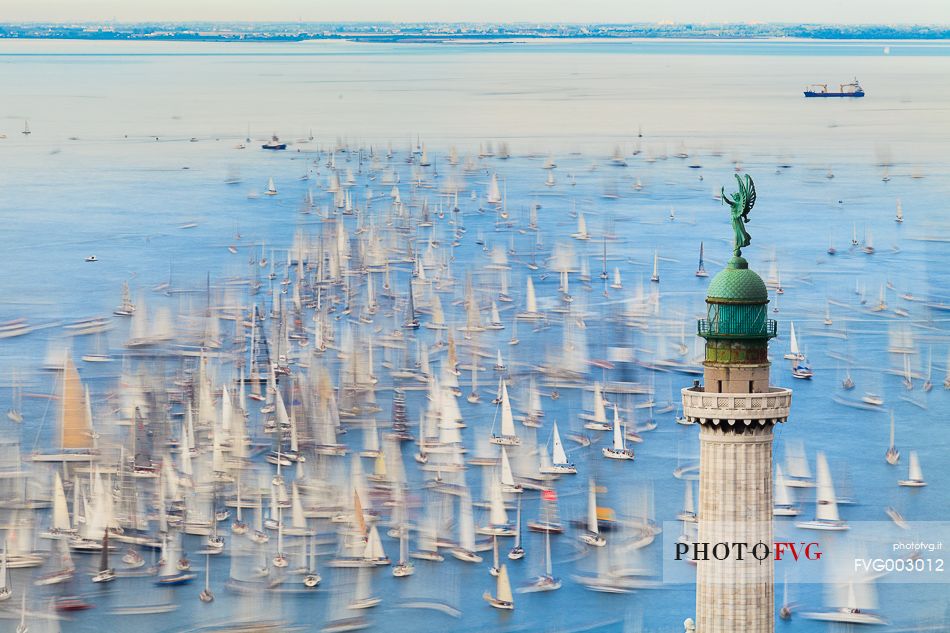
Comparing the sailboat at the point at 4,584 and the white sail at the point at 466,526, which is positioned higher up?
the white sail at the point at 466,526

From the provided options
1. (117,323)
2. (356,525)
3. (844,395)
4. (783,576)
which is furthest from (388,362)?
(783,576)

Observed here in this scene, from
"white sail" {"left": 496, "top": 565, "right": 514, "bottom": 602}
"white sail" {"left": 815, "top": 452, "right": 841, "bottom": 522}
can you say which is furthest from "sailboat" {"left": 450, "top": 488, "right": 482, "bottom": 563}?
"white sail" {"left": 815, "top": 452, "right": 841, "bottom": 522}

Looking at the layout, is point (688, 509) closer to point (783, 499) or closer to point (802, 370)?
point (783, 499)

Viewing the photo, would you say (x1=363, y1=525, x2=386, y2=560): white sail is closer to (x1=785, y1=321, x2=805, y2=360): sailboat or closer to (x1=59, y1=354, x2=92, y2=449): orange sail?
(x1=59, y1=354, x2=92, y2=449): orange sail

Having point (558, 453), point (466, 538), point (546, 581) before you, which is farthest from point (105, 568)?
point (558, 453)

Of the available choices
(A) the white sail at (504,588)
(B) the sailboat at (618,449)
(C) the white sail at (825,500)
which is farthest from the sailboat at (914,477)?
(A) the white sail at (504,588)

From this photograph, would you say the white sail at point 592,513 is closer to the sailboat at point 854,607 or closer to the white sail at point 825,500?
the white sail at point 825,500
